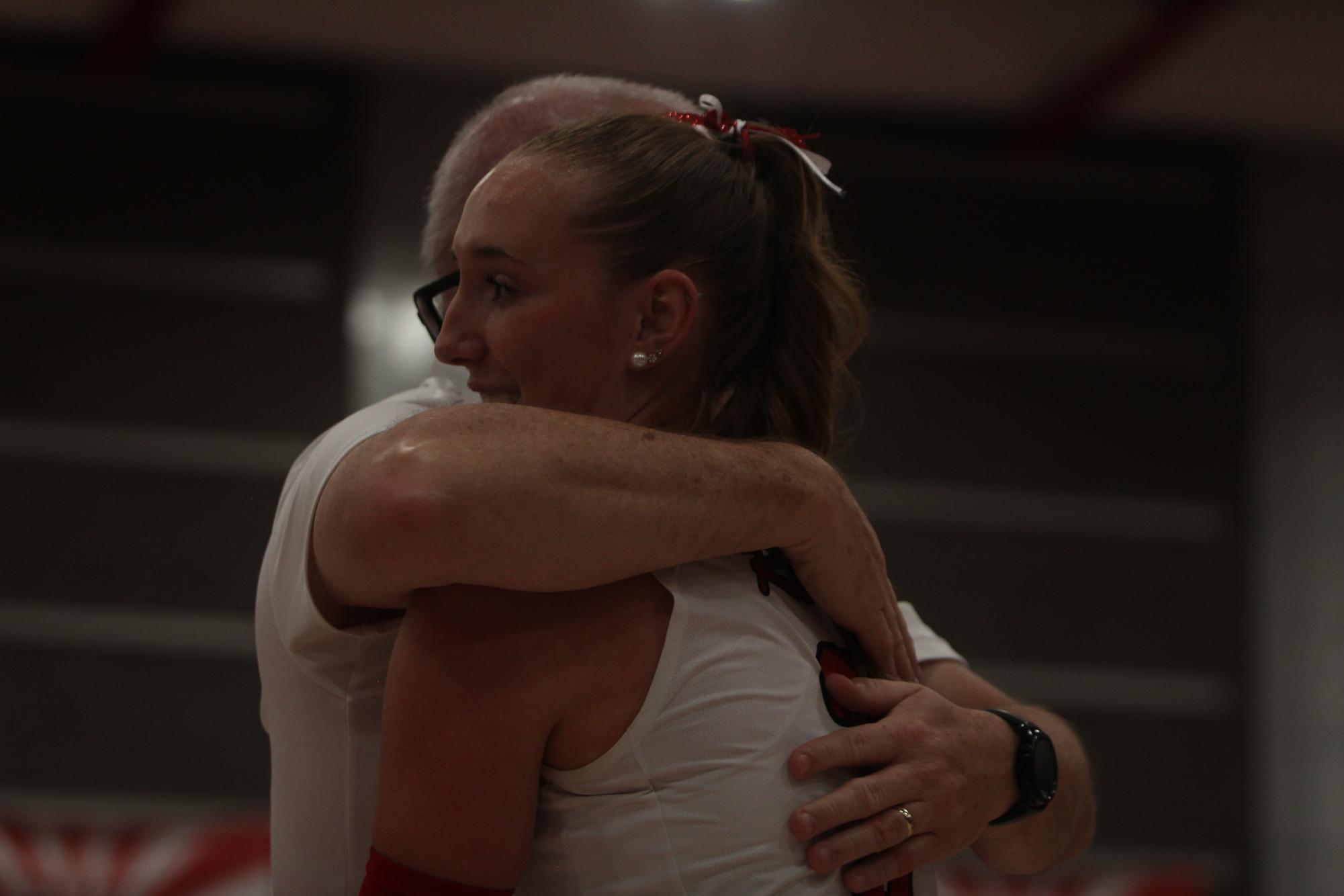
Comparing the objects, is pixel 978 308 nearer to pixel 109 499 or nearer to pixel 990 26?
pixel 990 26

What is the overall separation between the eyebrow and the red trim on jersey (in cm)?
51

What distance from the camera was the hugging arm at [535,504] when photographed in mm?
1079

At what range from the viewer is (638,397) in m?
1.38

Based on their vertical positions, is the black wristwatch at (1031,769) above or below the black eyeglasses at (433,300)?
below

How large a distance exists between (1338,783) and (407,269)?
472 cm

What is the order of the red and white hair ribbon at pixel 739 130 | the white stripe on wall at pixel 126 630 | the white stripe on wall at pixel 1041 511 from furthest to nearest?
the white stripe on wall at pixel 1041 511, the white stripe on wall at pixel 126 630, the red and white hair ribbon at pixel 739 130

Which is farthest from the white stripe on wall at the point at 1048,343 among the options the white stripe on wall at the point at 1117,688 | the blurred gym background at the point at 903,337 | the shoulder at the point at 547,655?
the shoulder at the point at 547,655

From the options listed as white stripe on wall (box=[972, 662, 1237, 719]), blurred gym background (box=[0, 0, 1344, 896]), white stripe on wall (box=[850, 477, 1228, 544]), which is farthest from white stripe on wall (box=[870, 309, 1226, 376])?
white stripe on wall (box=[972, 662, 1237, 719])

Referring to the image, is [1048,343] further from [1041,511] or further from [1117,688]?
[1117,688]

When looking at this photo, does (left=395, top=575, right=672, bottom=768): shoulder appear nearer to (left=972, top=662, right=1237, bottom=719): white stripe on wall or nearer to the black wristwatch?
the black wristwatch

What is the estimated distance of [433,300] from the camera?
5.33 ft

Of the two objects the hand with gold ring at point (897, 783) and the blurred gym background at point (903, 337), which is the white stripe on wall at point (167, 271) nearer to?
the blurred gym background at point (903, 337)

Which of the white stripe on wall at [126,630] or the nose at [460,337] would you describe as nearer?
the nose at [460,337]

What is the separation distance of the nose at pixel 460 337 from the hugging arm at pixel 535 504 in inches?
7.3
